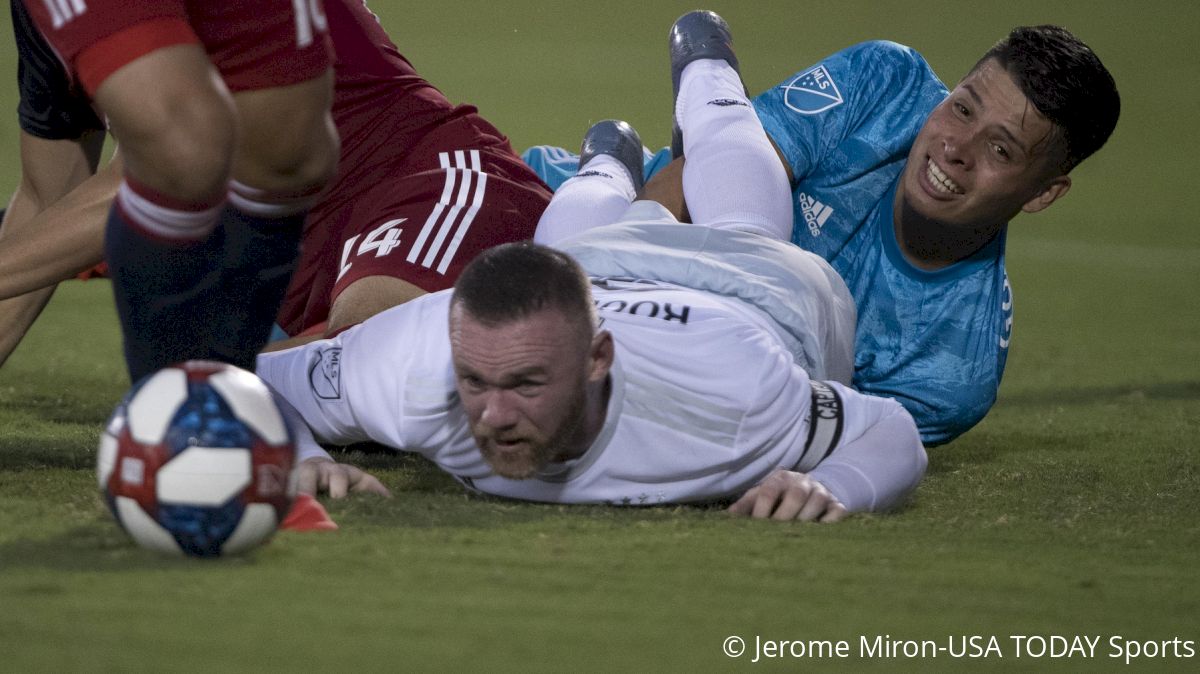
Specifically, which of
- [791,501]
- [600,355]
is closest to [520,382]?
[600,355]

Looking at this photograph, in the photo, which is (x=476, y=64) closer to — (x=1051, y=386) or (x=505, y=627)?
(x=1051, y=386)

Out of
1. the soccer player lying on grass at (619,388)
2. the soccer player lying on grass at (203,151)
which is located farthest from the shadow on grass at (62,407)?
the soccer player lying on grass at (203,151)

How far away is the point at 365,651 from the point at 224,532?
0.47 m

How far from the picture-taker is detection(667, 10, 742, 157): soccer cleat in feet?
13.9

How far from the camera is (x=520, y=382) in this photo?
8.09ft

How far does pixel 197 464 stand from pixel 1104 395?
3.49 m

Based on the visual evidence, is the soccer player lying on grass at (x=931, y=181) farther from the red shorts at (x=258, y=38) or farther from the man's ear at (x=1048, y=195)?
the red shorts at (x=258, y=38)

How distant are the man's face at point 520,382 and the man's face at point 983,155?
1.45m

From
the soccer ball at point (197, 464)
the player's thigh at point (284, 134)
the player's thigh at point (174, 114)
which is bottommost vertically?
the soccer ball at point (197, 464)

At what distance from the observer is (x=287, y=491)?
209 cm

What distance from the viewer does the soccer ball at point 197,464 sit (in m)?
1.99

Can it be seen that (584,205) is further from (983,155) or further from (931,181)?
(983,155)

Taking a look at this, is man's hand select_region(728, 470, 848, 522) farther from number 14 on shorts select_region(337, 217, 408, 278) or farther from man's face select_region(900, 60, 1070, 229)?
number 14 on shorts select_region(337, 217, 408, 278)

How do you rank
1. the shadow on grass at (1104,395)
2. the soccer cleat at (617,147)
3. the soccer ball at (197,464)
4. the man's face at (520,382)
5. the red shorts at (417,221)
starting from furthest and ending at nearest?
the shadow on grass at (1104,395)
the soccer cleat at (617,147)
the red shorts at (417,221)
the man's face at (520,382)
the soccer ball at (197,464)
